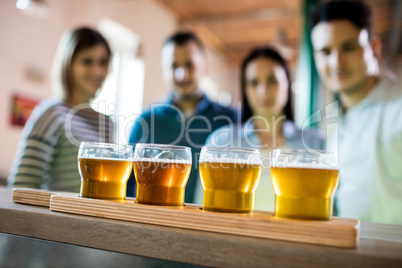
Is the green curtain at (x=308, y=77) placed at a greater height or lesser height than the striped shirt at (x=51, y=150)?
greater

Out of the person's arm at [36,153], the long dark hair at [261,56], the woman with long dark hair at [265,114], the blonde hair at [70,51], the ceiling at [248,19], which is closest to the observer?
the person's arm at [36,153]

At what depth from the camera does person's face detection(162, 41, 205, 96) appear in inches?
90.7

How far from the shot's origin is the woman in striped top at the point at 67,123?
5.15 ft

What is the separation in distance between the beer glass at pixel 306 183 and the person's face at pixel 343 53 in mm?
999

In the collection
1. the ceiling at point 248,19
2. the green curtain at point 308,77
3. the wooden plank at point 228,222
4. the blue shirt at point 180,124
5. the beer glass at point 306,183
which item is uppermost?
the ceiling at point 248,19

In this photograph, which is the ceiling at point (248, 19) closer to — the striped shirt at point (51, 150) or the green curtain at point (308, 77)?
the green curtain at point (308, 77)

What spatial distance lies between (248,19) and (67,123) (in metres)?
6.01

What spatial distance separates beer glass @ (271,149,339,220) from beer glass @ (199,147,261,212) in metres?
0.07

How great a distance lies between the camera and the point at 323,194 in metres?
0.77

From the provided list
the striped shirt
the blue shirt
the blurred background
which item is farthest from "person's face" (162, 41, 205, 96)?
the striped shirt

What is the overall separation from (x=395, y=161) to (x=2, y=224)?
4.80 feet

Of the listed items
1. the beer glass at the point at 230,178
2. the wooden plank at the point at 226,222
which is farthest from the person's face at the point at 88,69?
the beer glass at the point at 230,178

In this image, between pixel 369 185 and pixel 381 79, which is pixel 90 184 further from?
pixel 381 79

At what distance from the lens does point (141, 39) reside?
256 inches
